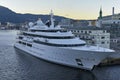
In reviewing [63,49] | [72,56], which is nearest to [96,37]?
[63,49]

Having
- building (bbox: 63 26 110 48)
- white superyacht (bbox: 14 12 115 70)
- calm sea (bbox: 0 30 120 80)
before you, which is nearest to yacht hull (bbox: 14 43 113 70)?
white superyacht (bbox: 14 12 115 70)

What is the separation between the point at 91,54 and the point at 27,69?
1067 centimetres

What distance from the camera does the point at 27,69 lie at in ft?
124

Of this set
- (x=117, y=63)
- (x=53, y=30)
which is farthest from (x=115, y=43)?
(x=53, y=30)

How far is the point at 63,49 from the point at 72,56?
1876 millimetres

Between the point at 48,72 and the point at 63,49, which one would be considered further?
the point at 63,49

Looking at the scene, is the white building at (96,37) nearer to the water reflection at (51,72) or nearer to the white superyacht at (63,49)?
the white superyacht at (63,49)

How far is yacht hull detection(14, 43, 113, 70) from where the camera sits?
3509cm

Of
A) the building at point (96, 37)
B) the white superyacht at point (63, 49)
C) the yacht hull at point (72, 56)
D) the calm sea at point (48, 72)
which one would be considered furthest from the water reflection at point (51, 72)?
the building at point (96, 37)

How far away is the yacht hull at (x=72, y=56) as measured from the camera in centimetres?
3509

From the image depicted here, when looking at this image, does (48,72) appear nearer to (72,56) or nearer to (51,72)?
(51,72)

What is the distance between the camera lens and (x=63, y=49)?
37.4 meters

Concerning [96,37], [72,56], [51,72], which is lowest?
[51,72]

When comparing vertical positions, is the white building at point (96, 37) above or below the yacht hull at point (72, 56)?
above
